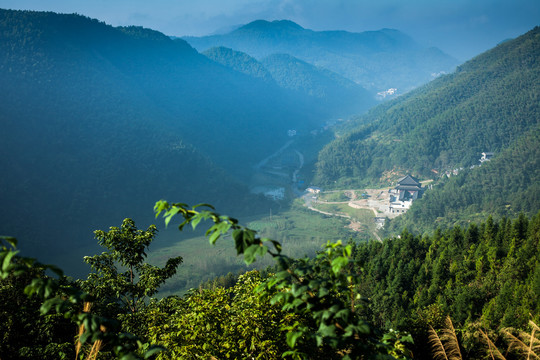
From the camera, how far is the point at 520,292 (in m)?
19.0

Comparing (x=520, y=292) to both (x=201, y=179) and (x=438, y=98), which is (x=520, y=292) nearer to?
(x=201, y=179)

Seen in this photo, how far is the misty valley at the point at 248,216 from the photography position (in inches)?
121

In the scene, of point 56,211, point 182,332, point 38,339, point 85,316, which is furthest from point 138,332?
point 56,211

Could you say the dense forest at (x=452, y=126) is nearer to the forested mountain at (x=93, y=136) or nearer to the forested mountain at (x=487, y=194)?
the forested mountain at (x=487, y=194)

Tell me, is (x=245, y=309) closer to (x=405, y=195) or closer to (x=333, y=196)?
(x=405, y=195)

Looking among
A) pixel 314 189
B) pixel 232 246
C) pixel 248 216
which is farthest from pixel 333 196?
pixel 232 246

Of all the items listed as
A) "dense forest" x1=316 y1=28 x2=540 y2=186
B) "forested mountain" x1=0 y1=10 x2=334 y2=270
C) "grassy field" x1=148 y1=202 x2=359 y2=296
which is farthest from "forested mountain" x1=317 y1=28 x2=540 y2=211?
"forested mountain" x1=0 y1=10 x2=334 y2=270

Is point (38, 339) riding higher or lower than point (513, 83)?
lower

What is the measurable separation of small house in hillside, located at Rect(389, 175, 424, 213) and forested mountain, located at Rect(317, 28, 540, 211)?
52.8ft

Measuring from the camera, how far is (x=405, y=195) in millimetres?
73000

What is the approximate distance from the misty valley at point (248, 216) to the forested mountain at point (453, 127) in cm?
66

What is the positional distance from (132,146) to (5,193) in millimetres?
35424

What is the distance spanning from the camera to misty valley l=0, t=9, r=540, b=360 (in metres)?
3.07

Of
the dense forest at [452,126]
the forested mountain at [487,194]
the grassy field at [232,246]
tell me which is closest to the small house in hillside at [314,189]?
the dense forest at [452,126]
